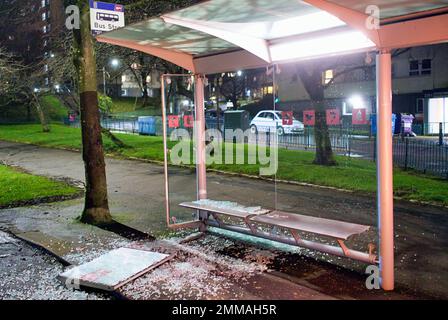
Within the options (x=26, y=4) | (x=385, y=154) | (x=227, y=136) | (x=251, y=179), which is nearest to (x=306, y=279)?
(x=385, y=154)

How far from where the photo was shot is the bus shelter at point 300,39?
4.27 m

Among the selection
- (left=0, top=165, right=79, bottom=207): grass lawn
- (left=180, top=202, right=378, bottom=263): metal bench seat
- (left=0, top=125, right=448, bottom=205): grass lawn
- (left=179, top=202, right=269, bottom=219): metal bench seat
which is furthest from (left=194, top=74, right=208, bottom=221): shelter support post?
(left=0, top=165, right=79, bottom=207): grass lawn

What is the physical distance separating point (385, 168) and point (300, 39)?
2.16 metres

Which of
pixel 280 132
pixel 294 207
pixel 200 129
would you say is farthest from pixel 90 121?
pixel 280 132

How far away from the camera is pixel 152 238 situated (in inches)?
264

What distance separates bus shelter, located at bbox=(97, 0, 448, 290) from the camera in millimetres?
4268

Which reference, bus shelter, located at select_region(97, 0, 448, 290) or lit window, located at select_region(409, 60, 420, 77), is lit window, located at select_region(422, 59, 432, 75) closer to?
lit window, located at select_region(409, 60, 420, 77)

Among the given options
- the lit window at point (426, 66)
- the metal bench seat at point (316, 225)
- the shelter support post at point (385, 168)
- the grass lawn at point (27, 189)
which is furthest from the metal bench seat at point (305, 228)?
the lit window at point (426, 66)

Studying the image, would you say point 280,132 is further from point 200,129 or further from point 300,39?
point 300,39

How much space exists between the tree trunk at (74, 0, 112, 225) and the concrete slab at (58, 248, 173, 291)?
1.92 m

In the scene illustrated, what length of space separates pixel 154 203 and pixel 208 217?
2.54 meters

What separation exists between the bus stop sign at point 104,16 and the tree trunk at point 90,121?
386 mm

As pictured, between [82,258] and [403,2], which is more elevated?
[403,2]
